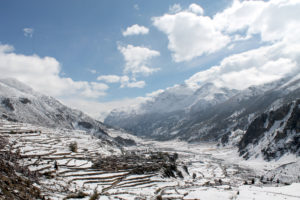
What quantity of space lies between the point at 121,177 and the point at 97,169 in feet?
29.5

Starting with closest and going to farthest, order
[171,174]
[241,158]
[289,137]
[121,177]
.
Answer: [121,177], [171,174], [289,137], [241,158]

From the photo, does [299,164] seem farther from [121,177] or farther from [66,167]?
[66,167]

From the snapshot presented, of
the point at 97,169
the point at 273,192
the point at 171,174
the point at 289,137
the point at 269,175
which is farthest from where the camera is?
the point at 289,137

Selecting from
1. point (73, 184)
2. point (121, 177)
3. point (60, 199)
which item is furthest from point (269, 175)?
point (60, 199)

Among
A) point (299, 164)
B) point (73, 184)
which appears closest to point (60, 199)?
point (73, 184)

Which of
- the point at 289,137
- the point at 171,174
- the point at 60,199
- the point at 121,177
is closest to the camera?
the point at 60,199

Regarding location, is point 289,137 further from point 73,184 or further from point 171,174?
point 73,184

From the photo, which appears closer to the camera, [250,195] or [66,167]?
[250,195]

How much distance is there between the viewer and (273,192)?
46750 mm

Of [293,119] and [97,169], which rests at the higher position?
[293,119]

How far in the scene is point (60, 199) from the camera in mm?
33719

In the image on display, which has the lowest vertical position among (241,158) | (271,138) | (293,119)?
(241,158)

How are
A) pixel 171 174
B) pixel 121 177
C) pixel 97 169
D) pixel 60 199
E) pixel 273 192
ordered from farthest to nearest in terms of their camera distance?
1. pixel 171 174
2. pixel 97 169
3. pixel 121 177
4. pixel 273 192
5. pixel 60 199

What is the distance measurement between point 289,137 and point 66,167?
13423 cm
